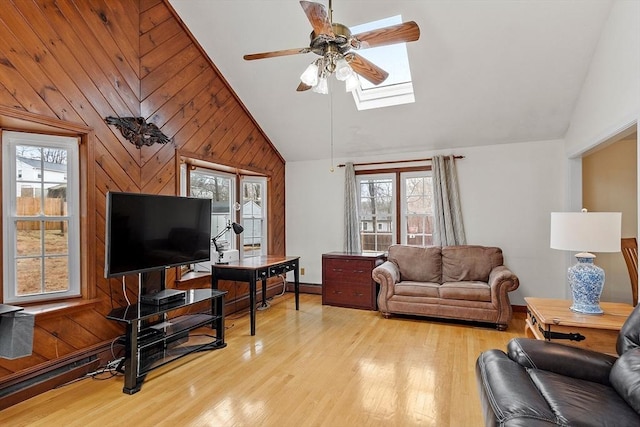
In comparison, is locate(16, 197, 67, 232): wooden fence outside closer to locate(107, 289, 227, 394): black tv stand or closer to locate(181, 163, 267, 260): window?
locate(107, 289, 227, 394): black tv stand

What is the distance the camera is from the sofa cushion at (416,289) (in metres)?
4.10

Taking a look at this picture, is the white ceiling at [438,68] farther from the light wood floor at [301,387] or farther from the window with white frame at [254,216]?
the light wood floor at [301,387]

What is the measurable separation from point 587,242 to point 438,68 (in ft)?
7.82

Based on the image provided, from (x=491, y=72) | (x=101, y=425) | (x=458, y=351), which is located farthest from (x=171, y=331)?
(x=491, y=72)

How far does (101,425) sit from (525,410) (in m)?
2.40

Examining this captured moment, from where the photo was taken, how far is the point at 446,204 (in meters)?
4.74

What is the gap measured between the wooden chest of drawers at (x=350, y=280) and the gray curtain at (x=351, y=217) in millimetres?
461

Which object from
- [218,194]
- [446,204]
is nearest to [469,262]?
[446,204]

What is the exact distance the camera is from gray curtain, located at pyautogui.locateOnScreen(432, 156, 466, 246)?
186 inches

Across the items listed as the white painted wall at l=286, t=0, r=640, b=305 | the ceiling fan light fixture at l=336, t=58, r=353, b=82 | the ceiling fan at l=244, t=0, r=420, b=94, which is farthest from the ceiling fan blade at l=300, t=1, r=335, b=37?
the white painted wall at l=286, t=0, r=640, b=305

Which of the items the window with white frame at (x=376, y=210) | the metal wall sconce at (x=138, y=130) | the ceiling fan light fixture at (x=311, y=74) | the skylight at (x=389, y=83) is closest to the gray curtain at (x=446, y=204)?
the window with white frame at (x=376, y=210)

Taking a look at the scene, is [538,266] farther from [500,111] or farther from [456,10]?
[456,10]

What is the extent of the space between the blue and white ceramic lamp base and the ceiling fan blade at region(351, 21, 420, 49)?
7.00 feet

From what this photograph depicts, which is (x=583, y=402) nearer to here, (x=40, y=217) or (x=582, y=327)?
(x=582, y=327)
